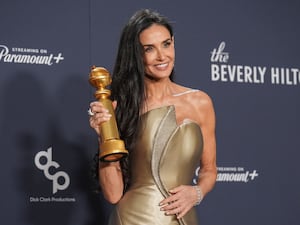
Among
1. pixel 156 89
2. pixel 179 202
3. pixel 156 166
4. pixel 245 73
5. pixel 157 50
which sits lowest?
pixel 179 202

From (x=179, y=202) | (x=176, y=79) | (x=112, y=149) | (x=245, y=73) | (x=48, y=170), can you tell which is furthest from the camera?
(x=245, y=73)

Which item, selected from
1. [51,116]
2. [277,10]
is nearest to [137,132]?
[51,116]

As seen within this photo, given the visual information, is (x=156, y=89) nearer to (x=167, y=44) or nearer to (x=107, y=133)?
(x=167, y=44)

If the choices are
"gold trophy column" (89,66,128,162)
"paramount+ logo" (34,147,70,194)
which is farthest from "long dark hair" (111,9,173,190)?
"paramount+ logo" (34,147,70,194)

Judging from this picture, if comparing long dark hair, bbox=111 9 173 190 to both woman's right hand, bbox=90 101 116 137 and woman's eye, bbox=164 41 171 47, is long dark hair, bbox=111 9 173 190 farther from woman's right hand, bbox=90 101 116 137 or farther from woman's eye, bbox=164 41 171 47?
woman's right hand, bbox=90 101 116 137

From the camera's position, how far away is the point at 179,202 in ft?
7.11

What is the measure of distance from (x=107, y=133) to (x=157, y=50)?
0.42 meters

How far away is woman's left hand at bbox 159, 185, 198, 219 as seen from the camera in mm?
2156

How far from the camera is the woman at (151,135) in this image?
217 cm

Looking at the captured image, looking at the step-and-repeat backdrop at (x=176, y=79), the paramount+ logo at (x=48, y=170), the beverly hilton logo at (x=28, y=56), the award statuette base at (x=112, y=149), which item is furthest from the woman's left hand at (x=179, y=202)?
the beverly hilton logo at (x=28, y=56)

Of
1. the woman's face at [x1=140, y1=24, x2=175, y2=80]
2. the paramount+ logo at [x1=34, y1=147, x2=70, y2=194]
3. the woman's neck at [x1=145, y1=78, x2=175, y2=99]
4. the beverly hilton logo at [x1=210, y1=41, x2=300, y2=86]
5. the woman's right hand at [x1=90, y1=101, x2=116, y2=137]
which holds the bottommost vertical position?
the paramount+ logo at [x1=34, y1=147, x2=70, y2=194]

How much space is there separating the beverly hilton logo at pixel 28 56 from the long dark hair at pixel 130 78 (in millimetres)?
871

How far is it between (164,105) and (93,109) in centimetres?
32

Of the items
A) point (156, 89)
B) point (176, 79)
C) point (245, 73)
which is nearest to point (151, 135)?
point (156, 89)
